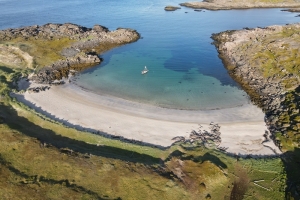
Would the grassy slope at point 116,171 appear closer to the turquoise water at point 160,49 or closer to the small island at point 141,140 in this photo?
the small island at point 141,140

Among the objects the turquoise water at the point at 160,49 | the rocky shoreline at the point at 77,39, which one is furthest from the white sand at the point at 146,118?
the rocky shoreline at the point at 77,39

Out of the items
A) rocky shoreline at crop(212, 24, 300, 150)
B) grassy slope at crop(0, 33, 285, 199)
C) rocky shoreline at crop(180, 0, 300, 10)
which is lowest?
grassy slope at crop(0, 33, 285, 199)

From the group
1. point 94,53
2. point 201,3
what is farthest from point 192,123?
point 201,3

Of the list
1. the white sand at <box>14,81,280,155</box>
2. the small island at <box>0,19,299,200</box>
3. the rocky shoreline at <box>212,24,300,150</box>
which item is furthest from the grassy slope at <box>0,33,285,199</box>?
the rocky shoreline at <box>212,24,300,150</box>

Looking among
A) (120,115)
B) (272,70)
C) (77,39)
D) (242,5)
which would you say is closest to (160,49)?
(77,39)

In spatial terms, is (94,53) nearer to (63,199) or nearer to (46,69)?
(46,69)

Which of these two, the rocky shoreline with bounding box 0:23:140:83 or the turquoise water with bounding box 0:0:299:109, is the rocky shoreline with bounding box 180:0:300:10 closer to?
the turquoise water with bounding box 0:0:299:109

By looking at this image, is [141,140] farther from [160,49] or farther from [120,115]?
[160,49]
